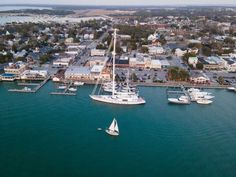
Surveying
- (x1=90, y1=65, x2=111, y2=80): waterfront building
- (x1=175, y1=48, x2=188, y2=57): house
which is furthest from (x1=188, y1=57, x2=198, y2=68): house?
(x1=90, y1=65, x2=111, y2=80): waterfront building

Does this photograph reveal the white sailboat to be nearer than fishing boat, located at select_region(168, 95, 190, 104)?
Yes

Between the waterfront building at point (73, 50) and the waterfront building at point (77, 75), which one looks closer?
the waterfront building at point (77, 75)

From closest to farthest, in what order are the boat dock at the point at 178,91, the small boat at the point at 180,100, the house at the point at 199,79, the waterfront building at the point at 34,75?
the small boat at the point at 180,100
the boat dock at the point at 178,91
the house at the point at 199,79
the waterfront building at the point at 34,75

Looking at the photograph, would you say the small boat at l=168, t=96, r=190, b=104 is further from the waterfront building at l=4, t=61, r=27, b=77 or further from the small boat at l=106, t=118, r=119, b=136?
the waterfront building at l=4, t=61, r=27, b=77

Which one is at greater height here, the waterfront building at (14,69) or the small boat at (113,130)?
the waterfront building at (14,69)

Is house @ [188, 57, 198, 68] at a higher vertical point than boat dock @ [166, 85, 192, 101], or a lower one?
higher

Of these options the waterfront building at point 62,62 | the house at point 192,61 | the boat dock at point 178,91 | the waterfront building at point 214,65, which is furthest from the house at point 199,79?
the waterfront building at point 62,62

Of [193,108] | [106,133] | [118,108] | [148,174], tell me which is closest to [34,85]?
[118,108]

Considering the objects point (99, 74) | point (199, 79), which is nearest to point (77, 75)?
point (99, 74)

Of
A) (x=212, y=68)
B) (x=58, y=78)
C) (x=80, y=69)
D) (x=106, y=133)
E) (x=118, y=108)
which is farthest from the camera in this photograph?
(x=212, y=68)

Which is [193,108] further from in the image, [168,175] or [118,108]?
[168,175]

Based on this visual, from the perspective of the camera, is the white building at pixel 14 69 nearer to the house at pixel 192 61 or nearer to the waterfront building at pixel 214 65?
the house at pixel 192 61
